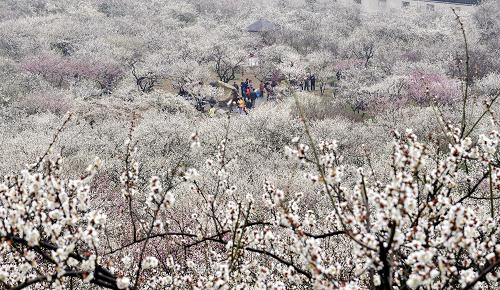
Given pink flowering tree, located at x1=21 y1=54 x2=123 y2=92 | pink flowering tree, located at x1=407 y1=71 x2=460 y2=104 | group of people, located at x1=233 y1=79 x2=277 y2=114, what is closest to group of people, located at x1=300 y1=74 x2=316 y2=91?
group of people, located at x1=233 y1=79 x2=277 y2=114

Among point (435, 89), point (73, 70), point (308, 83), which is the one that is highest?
point (73, 70)

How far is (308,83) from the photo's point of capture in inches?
1086

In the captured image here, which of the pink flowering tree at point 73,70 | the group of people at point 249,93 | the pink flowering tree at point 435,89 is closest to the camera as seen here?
the pink flowering tree at point 435,89

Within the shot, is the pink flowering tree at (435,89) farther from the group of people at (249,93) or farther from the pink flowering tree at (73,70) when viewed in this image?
the pink flowering tree at (73,70)

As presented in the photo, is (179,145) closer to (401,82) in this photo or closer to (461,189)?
(461,189)

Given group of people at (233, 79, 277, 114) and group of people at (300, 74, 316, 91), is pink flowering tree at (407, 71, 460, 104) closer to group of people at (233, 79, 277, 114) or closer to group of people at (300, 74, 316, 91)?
group of people at (300, 74, 316, 91)

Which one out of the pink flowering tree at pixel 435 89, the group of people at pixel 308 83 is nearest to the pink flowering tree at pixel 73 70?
the group of people at pixel 308 83

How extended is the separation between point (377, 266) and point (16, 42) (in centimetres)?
3319

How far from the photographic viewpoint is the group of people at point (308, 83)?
2652 centimetres

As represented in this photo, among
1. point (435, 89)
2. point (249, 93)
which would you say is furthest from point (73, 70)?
point (435, 89)

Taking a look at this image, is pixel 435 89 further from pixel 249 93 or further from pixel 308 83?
pixel 249 93

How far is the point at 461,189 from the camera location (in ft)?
38.2

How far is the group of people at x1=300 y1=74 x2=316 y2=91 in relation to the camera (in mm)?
26516

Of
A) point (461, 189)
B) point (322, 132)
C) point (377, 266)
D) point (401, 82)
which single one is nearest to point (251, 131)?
A: point (322, 132)
